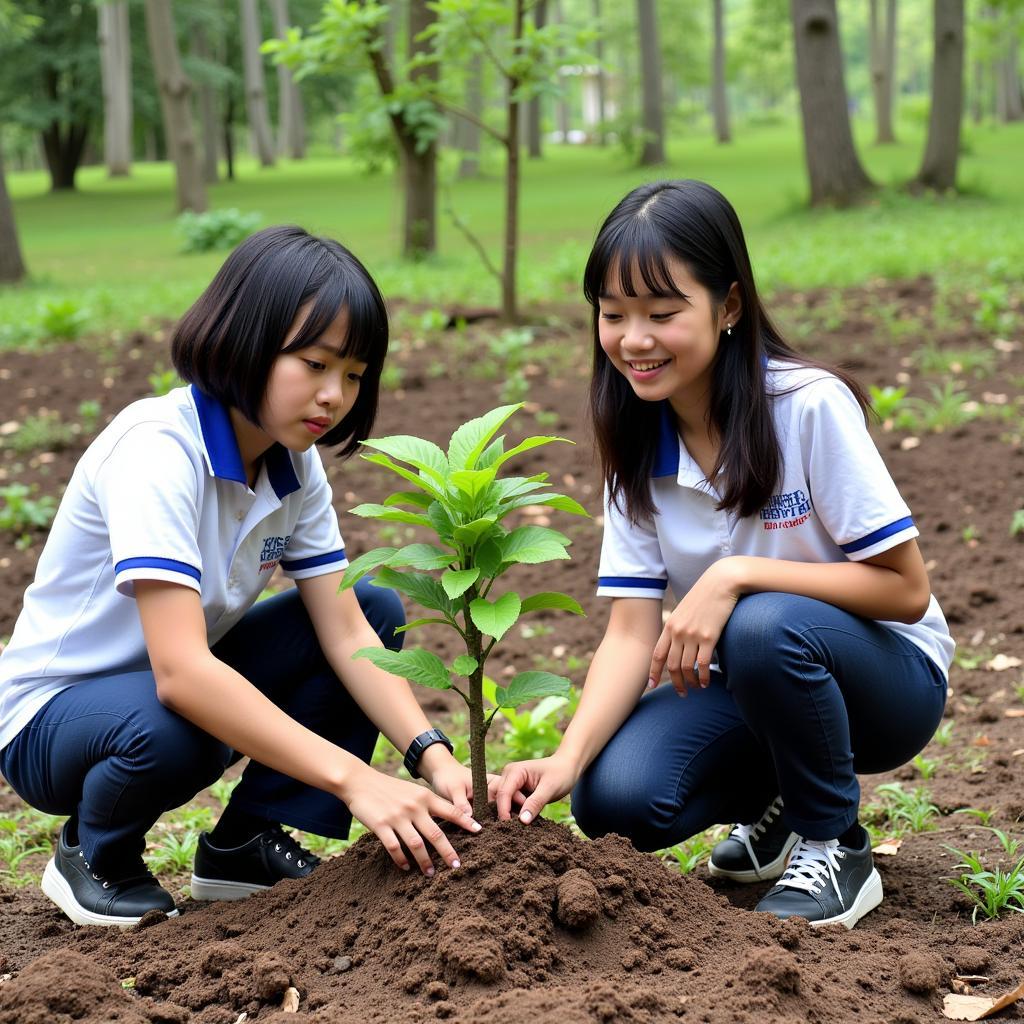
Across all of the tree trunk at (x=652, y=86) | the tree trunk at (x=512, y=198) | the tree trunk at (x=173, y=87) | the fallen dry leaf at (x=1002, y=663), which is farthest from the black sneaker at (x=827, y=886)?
the tree trunk at (x=652, y=86)

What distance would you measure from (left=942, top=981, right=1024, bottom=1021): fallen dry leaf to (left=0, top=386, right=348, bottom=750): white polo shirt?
148 cm

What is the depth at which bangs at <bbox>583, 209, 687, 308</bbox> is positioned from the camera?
2.32 meters

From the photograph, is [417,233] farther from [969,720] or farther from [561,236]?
[969,720]

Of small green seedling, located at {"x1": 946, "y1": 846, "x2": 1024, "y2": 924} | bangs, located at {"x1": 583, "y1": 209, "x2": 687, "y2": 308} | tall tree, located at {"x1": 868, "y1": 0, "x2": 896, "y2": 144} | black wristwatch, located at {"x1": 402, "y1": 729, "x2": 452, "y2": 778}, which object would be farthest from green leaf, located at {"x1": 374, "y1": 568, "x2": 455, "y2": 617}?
tall tree, located at {"x1": 868, "y1": 0, "x2": 896, "y2": 144}

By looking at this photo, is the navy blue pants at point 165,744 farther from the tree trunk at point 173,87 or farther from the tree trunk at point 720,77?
the tree trunk at point 720,77

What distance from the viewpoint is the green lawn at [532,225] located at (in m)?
9.61

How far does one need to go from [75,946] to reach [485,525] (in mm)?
1108

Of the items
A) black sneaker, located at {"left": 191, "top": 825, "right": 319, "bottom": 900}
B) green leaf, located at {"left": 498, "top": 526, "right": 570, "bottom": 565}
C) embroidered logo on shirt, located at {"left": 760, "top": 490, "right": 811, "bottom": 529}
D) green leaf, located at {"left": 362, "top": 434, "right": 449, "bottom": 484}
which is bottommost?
black sneaker, located at {"left": 191, "top": 825, "right": 319, "bottom": 900}

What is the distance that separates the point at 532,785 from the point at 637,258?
1.04 meters

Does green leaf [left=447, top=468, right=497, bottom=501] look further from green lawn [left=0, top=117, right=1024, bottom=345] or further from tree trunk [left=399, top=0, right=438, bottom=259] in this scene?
tree trunk [left=399, top=0, right=438, bottom=259]

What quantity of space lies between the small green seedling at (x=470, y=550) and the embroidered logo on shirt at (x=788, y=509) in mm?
490

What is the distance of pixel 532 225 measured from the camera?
17.4 meters

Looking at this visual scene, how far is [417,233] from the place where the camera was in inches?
489

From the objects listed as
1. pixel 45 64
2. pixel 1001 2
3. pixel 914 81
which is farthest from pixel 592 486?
pixel 914 81
